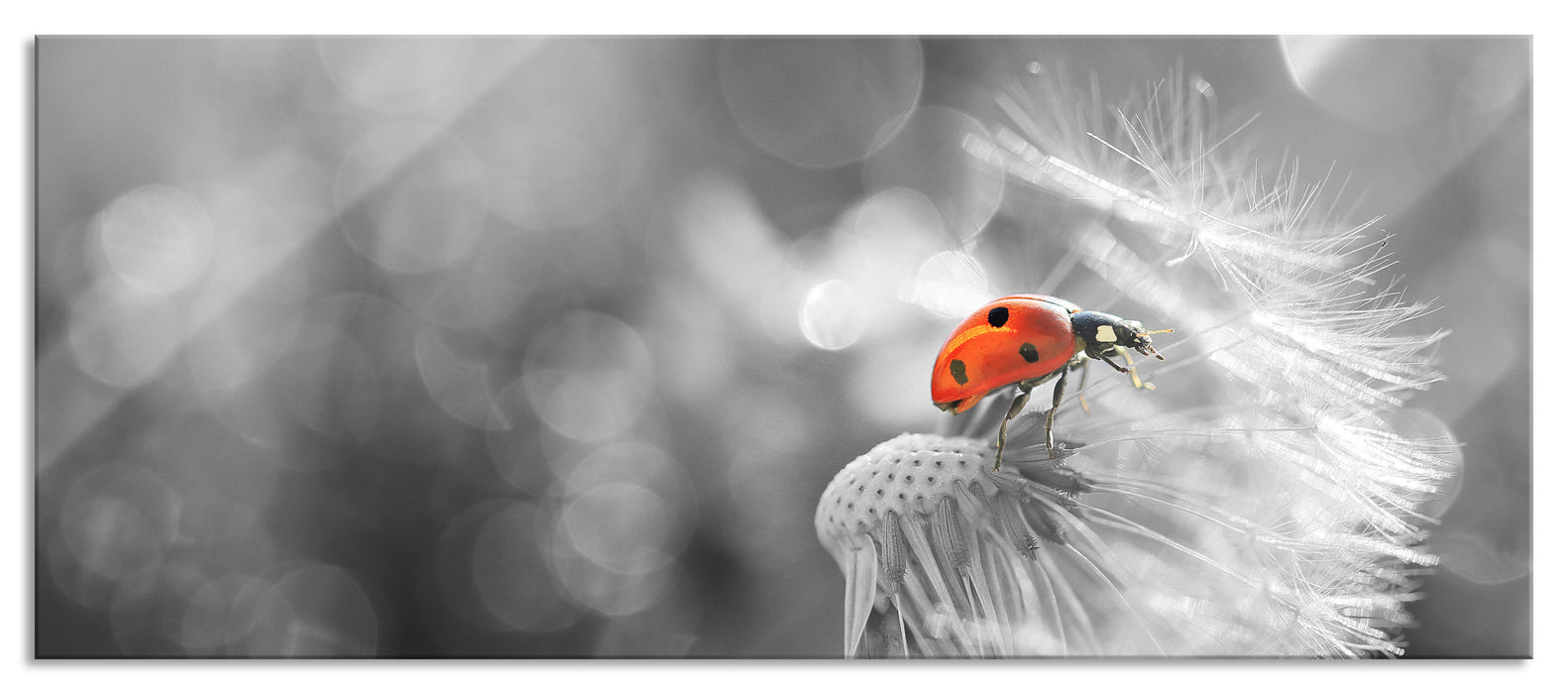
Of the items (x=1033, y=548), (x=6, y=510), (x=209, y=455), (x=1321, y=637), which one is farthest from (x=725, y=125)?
(x=6, y=510)

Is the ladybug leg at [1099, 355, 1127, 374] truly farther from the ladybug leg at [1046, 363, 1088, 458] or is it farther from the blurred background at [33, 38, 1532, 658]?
the blurred background at [33, 38, 1532, 658]

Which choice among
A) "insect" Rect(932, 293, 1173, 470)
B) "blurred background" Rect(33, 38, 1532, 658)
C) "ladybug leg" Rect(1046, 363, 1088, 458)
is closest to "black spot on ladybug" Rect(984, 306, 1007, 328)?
"insect" Rect(932, 293, 1173, 470)

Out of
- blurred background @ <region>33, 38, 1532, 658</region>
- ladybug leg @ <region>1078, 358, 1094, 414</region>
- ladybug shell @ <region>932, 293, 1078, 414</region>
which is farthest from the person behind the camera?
blurred background @ <region>33, 38, 1532, 658</region>

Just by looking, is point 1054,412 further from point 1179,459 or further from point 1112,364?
point 1179,459

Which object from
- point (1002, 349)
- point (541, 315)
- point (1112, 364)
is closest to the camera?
point (1002, 349)

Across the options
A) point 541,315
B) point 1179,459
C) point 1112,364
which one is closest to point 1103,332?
point 1112,364

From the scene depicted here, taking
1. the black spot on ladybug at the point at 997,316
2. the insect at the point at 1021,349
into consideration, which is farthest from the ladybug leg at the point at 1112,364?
the black spot on ladybug at the point at 997,316
